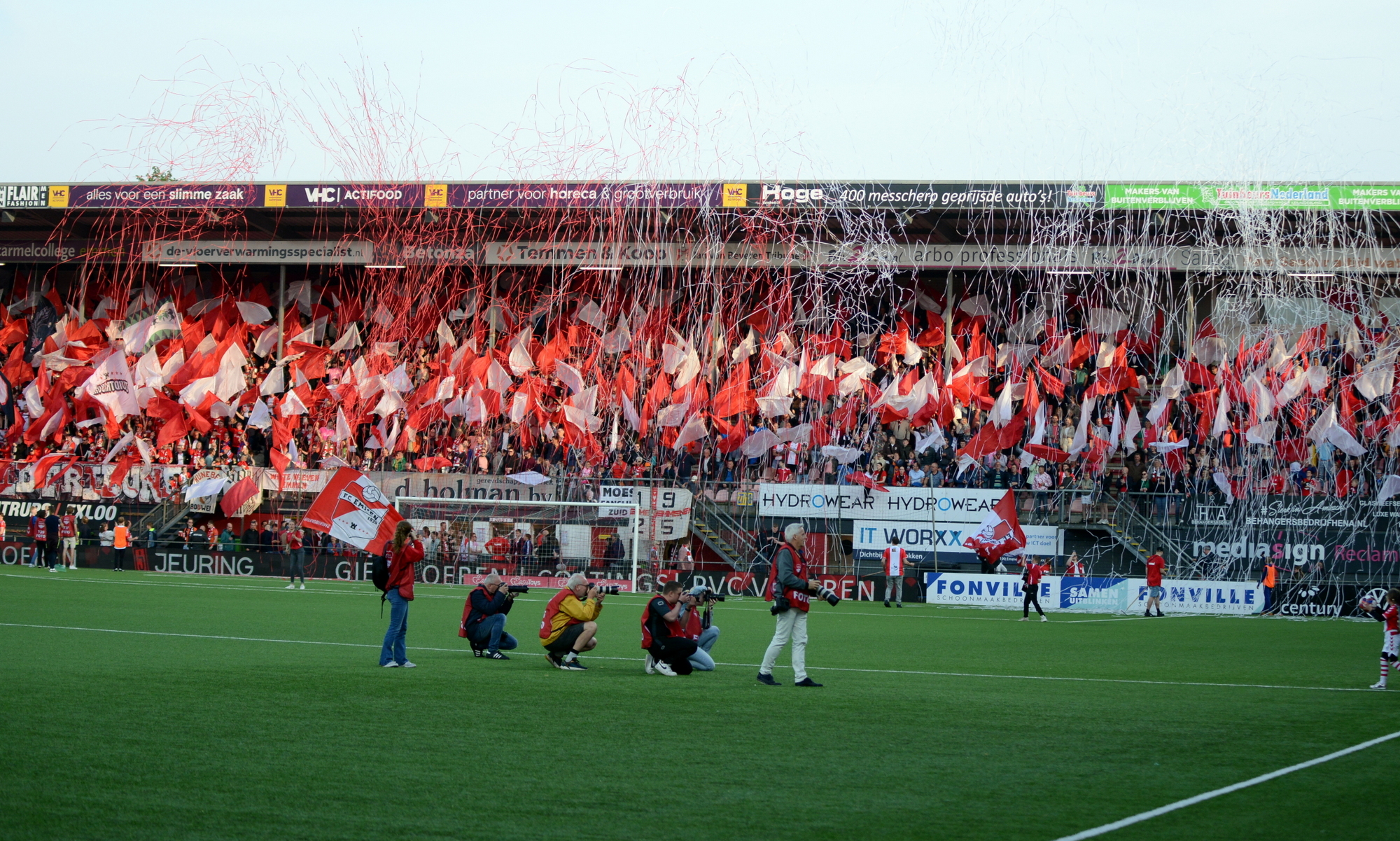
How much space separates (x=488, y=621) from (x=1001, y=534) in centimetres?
1712

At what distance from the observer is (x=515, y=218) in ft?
140

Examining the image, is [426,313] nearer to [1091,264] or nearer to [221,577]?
[221,577]

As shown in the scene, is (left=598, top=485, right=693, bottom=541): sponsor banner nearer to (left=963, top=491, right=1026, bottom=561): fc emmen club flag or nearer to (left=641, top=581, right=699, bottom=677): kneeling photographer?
(left=963, top=491, right=1026, bottom=561): fc emmen club flag

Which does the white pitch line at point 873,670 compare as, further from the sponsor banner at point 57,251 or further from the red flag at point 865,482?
the sponsor banner at point 57,251

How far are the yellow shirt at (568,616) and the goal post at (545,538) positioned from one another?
67.5 feet

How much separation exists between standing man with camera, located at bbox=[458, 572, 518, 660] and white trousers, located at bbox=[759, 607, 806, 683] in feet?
12.3

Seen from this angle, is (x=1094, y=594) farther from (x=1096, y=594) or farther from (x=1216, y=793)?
(x=1216, y=793)

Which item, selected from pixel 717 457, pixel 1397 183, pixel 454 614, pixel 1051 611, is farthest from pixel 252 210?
pixel 1397 183

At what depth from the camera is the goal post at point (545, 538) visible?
35.8 metres

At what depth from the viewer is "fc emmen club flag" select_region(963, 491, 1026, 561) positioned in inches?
1182

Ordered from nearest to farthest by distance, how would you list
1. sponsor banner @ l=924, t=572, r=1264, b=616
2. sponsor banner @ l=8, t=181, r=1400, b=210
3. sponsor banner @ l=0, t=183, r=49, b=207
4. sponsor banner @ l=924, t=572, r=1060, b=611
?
sponsor banner @ l=924, t=572, r=1264, b=616 < sponsor banner @ l=924, t=572, r=1060, b=611 < sponsor banner @ l=8, t=181, r=1400, b=210 < sponsor banner @ l=0, t=183, r=49, b=207

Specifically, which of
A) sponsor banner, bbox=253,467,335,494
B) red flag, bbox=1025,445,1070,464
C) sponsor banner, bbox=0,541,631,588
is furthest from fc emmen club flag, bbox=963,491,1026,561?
sponsor banner, bbox=253,467,335,494

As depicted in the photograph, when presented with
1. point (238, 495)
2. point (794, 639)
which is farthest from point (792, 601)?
point (238, 495)

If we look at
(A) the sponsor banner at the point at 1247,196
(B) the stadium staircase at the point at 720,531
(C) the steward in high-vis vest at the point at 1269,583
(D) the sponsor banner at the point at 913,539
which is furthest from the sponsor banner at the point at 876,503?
(A) the sponsor banner at the point at 1247,196
